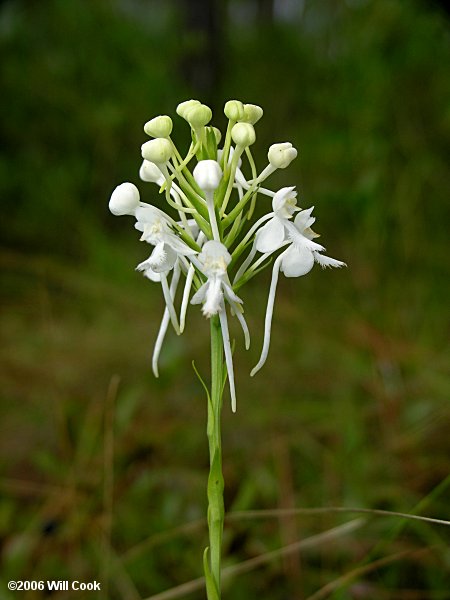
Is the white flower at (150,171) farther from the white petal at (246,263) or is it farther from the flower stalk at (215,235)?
the white petal at (246,263)

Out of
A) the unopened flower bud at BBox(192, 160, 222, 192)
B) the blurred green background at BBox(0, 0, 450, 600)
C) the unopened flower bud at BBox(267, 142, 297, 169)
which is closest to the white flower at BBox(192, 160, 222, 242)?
the unopened flower bud at BBox(192, 160, 222, 192)

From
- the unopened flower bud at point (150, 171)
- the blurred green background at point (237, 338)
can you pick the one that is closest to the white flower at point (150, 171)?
the unopened flower bud at point (150, 171)

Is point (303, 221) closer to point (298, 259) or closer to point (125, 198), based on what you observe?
point (298, 259)

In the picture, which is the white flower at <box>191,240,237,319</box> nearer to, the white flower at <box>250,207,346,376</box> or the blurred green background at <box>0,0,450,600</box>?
the white flower at <box>250,207,346,376</box>

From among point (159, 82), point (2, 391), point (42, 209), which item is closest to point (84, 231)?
point (42, 209)

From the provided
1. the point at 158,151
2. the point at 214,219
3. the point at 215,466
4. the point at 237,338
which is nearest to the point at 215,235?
the point at 214,219

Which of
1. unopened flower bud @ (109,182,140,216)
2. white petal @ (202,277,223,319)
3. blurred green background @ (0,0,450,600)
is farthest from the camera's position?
blurred green background @ (0,0,450,600)

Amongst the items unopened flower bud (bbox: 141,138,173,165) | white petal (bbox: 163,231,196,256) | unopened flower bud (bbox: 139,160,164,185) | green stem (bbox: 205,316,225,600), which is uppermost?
unopened flower bud (bbox: 139,160,164,185)
